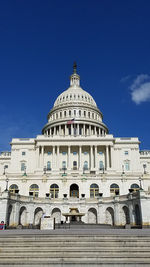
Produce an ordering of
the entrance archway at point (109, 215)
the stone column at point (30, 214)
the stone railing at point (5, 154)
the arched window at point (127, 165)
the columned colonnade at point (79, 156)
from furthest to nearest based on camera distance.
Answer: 1. the stone railing at point (5, 154)
2. the arched window at point (127, 165)
3. the columned colonnade at point (79, 156)
4. the entrance archway at point (109, 215)
5. the stone column at point (30, 214)

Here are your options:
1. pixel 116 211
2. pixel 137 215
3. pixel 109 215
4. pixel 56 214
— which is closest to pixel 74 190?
pixel 56 214

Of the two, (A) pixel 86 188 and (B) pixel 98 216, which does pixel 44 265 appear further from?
(A) pixel 86 188

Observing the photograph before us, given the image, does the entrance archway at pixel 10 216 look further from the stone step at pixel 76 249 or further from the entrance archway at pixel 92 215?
the stone step at pixel 76 249

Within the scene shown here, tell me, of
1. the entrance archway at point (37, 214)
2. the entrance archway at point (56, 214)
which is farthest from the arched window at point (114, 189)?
the entrance archway at point (37, 214)

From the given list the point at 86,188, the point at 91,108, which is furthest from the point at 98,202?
the point at 91,108

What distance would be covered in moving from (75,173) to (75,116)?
2079 inches

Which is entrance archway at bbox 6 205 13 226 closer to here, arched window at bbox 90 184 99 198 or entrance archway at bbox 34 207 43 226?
entrance archway at bbox 34 207 43 226

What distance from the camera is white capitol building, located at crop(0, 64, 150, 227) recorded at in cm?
5012

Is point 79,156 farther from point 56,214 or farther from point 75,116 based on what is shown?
point 56,214

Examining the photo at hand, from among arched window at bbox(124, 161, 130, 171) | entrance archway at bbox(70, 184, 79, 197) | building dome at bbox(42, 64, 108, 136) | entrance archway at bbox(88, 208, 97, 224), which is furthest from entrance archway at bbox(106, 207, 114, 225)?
building dome at bbox(42, 64, 108, 136)

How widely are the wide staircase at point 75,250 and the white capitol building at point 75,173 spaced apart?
1135 inches

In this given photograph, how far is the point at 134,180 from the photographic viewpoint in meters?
65.5

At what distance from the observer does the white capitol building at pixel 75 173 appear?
50.1m

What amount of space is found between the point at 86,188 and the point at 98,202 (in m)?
10.1
